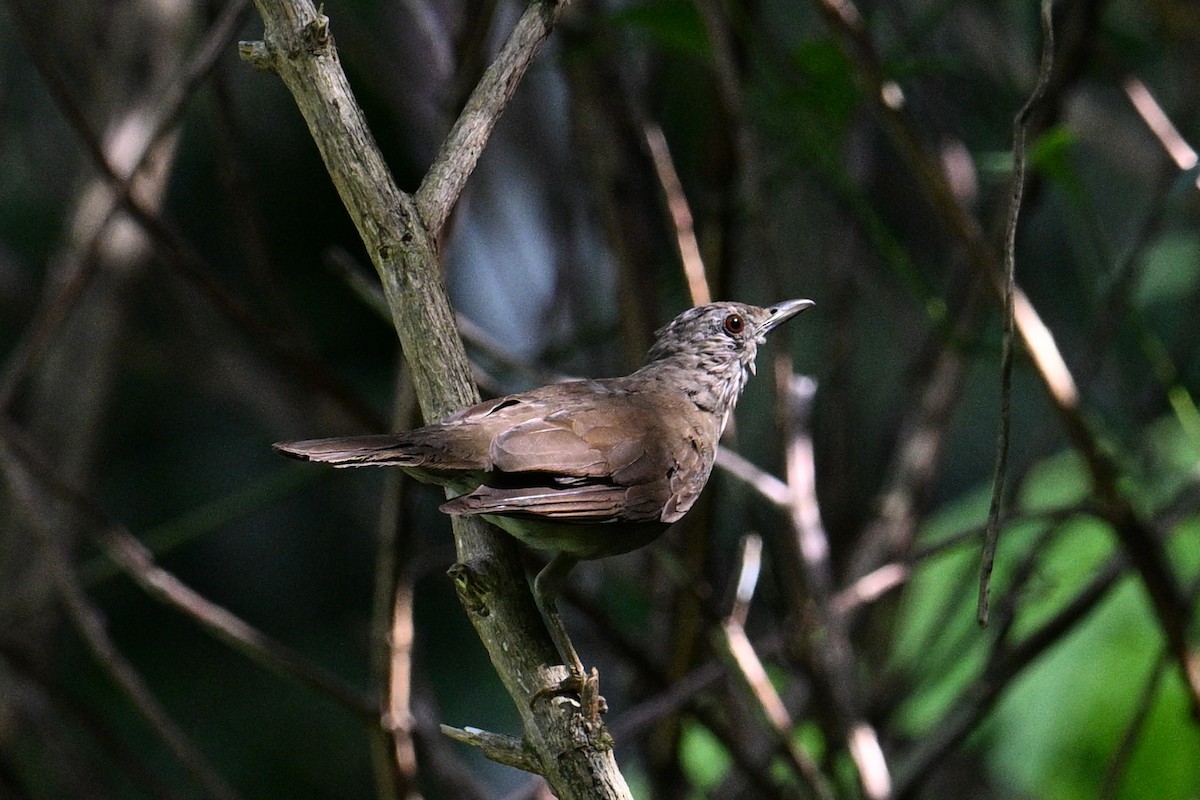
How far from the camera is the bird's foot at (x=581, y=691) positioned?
2260mm

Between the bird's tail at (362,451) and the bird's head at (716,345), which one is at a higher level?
the bird's head at (716,345)

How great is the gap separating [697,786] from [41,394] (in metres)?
2.92

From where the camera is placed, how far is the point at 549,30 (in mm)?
2426

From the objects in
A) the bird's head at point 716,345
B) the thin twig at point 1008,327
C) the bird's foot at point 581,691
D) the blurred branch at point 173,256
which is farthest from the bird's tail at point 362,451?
the blurred branch at point 173,256

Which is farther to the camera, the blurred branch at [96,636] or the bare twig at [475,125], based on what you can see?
the blurred branch at [96,636]

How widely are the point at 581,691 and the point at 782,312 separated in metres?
1.48

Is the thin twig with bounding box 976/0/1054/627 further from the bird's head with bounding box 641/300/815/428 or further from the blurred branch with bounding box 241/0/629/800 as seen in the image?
the bird's head with bounding box 641/300/815/428

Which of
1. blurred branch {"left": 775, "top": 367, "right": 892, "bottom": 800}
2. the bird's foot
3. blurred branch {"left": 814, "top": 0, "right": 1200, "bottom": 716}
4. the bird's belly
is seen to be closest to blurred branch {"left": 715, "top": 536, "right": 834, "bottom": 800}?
blurred branch {"left": 775, "top": 367, "right": 892, "bottom": 800}

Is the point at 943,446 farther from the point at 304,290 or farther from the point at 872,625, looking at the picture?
the point at 304,290

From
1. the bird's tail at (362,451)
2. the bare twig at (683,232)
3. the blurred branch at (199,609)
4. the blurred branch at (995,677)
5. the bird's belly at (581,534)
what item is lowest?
the blurred branch at (995,677)

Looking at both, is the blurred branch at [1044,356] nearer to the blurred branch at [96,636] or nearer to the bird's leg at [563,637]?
the bird's leg at [563,637]

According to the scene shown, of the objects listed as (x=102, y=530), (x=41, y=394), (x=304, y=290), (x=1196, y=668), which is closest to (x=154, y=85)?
(x=41, y=394)

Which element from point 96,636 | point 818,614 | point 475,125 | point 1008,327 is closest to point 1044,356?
point 818,614

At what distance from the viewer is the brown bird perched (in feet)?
8.05
